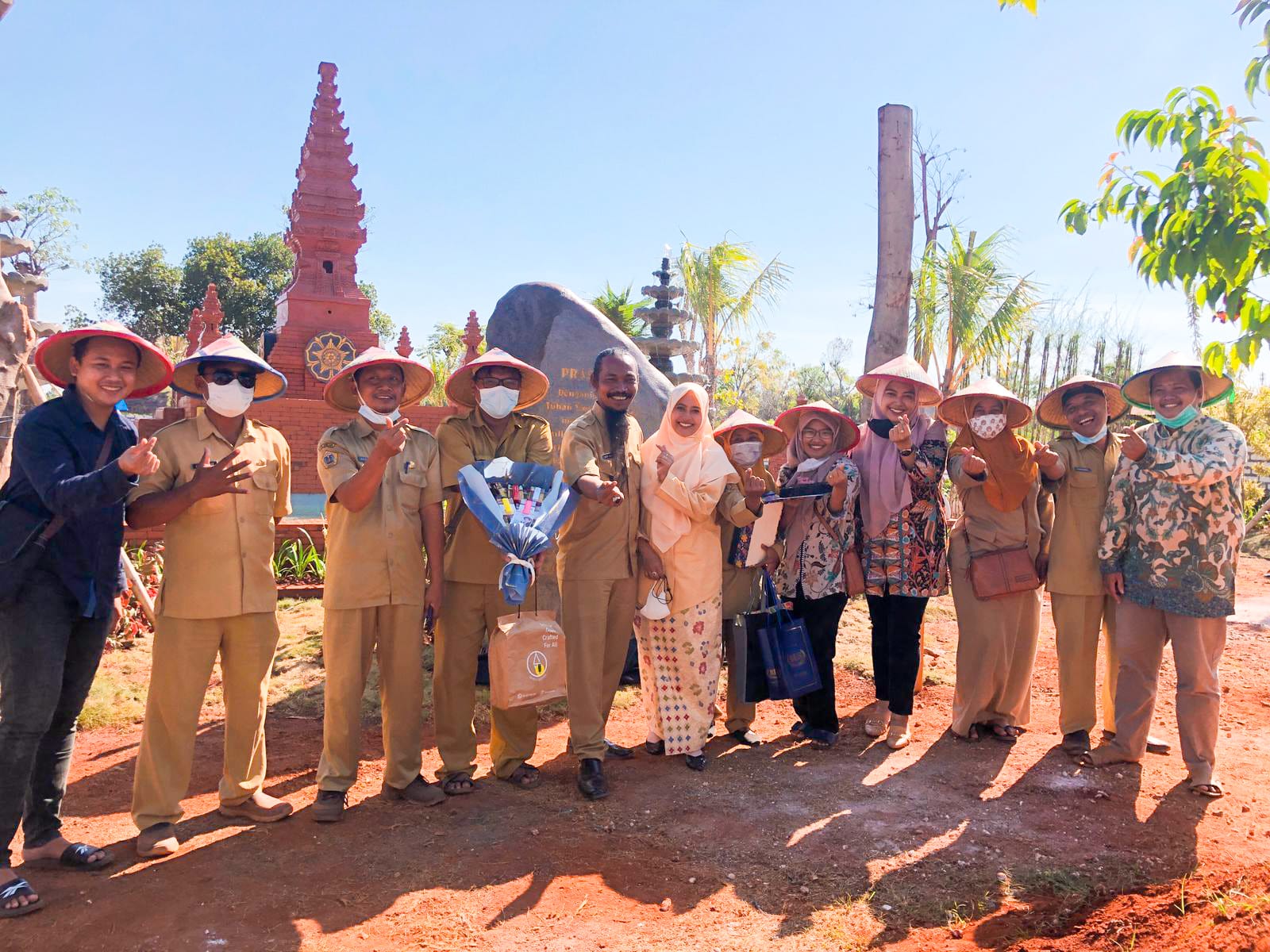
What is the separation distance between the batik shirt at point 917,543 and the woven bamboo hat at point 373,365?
2.39m

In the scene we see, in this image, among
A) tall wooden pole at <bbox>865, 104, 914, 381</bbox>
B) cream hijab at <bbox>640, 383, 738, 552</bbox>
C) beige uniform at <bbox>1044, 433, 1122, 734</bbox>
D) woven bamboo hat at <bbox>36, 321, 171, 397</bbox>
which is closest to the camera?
woven bamboo hat at <bbox>36, 321, 171, 397</bbox>

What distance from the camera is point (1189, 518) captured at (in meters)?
4.17

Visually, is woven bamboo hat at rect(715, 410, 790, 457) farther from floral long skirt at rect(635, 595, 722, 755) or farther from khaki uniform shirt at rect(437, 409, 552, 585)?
khaki uniform shirt at rect(437, 409, 552, 585)

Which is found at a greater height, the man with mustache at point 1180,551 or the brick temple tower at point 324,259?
the brick temple tower at point 324,259

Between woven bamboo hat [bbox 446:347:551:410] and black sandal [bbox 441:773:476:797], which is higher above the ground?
woven bamboo hat [bbox 446:347:551:410]

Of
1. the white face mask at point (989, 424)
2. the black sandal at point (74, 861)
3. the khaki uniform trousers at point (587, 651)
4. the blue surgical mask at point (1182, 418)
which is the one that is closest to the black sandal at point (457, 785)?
the khaki uniform trousers at point (587, 651)

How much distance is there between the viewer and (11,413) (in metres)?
5.05

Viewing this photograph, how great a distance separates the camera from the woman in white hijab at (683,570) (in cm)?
435

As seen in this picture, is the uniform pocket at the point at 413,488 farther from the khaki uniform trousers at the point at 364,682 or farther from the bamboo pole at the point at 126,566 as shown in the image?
the bamboo pole at the point at 126,566

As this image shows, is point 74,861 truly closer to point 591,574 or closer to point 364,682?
point 364,682

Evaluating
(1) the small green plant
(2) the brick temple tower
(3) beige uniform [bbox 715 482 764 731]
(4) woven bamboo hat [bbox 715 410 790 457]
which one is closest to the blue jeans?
(3) beige uniform [bbox 715 482 764 731]

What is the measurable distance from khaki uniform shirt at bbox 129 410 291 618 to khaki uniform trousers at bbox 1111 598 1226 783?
12.9 feet

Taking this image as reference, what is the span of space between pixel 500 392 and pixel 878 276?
13.4 ft

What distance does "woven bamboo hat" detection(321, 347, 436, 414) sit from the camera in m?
3.83
